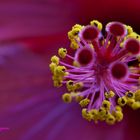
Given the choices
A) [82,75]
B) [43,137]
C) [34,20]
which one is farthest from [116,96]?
[34,20]

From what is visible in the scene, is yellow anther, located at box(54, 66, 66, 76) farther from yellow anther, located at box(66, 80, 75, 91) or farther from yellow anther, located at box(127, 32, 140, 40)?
yellow anther, located at box(127, 32, 140, 40)

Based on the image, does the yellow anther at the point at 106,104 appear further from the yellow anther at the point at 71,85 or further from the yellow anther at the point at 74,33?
the yellow anther at the point at 74,33

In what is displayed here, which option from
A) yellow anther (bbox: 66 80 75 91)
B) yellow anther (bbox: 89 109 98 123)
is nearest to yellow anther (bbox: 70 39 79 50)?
yellow anther (bbox: 66 80 75 91)

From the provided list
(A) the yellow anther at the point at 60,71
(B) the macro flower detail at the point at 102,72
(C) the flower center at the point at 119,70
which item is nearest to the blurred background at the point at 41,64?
(B) the macro flower detail at the point at 102,72

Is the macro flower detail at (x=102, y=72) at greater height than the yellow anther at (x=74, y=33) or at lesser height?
lesser

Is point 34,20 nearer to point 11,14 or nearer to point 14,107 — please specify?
point 11,14

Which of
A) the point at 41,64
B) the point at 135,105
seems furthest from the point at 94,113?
the point at 41,64
